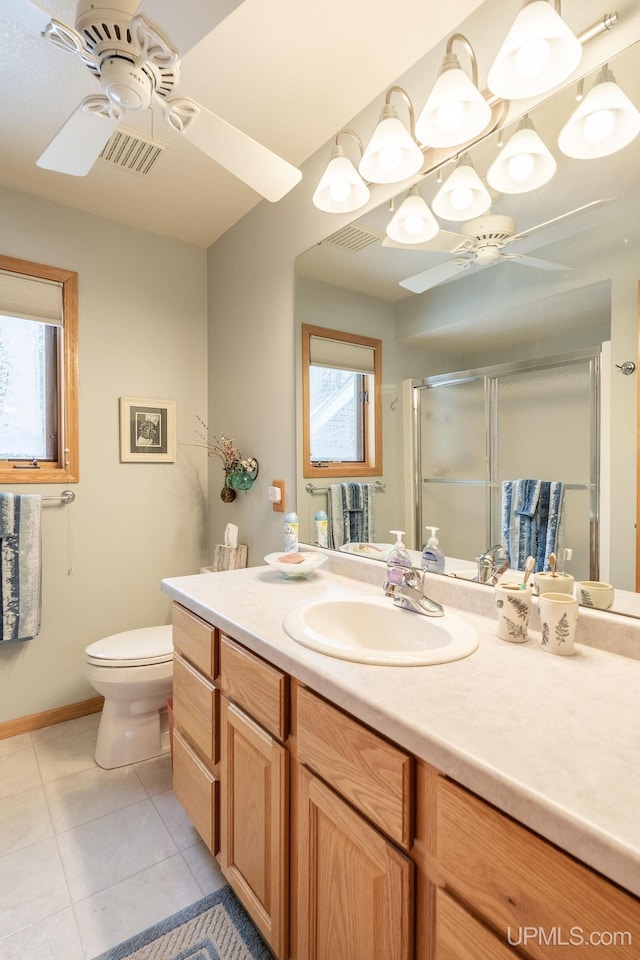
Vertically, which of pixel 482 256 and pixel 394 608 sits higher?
pixel 482 256

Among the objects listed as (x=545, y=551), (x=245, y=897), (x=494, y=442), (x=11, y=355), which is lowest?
(x=245, y=897)

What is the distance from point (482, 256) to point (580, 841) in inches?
50.3

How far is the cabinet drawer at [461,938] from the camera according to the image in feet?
1.92

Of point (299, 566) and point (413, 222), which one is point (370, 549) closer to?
point (299, 566)

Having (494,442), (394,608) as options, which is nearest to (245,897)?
(394,608)

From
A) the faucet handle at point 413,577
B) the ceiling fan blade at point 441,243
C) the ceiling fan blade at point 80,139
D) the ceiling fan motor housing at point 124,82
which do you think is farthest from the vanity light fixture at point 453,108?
the faucet handle at point 413,577

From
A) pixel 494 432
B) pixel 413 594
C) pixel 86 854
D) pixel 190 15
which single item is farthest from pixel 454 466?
pixel 86 854

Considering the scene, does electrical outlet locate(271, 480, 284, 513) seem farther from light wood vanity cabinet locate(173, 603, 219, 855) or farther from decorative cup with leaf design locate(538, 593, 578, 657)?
decorative cup with leaf design locate(538, 593, 578, 657)

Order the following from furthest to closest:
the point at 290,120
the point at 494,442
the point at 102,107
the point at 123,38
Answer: the point at 290,120 < the point at 494,442 < the point at 102,107 < the point at 123,38

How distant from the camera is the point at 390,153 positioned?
1392 mm

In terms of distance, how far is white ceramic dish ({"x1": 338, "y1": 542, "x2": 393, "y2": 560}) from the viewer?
160 cm

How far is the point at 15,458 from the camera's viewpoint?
2.20 meters

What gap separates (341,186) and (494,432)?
0.99m

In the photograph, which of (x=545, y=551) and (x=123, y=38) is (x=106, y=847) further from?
(x=123, y=38)
